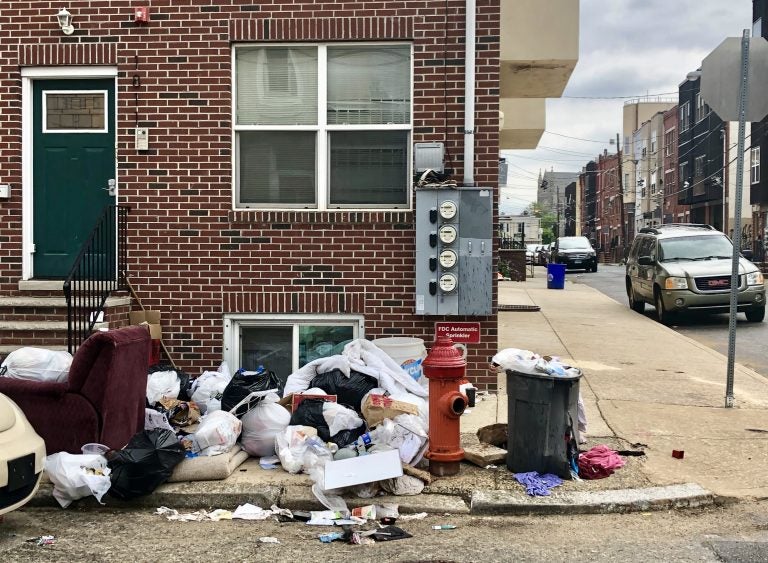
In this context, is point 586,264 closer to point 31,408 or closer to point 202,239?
point 202,239

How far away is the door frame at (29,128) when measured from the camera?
816 cm

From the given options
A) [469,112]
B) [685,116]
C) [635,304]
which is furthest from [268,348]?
[685,116]

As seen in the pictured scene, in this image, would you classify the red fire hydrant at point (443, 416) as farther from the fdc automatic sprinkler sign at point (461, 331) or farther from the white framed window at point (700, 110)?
the white framed window at point (700, 110)

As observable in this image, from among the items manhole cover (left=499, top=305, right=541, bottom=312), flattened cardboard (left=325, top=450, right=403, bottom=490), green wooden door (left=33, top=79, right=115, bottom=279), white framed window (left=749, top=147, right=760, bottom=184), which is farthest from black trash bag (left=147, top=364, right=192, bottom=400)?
white framed window (left=749, top=147, right=760, bottom=184)

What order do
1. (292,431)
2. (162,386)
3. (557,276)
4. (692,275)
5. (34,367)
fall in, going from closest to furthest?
(34,367), (292,431), (162,386), (692,275), (557,276)

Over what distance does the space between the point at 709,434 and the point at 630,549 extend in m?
2.73

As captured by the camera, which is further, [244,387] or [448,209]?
[448,209]

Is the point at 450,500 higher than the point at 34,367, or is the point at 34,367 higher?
the point at 34,367

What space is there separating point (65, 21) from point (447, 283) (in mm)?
4732

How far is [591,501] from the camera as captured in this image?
5023mm

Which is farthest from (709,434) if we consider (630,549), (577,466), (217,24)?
(217,24)

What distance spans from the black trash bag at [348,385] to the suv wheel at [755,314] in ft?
35.3

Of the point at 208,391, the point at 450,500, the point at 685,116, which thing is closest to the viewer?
the point at 450,500

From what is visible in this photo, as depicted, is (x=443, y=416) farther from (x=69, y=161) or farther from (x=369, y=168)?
(x=69, y=161)
